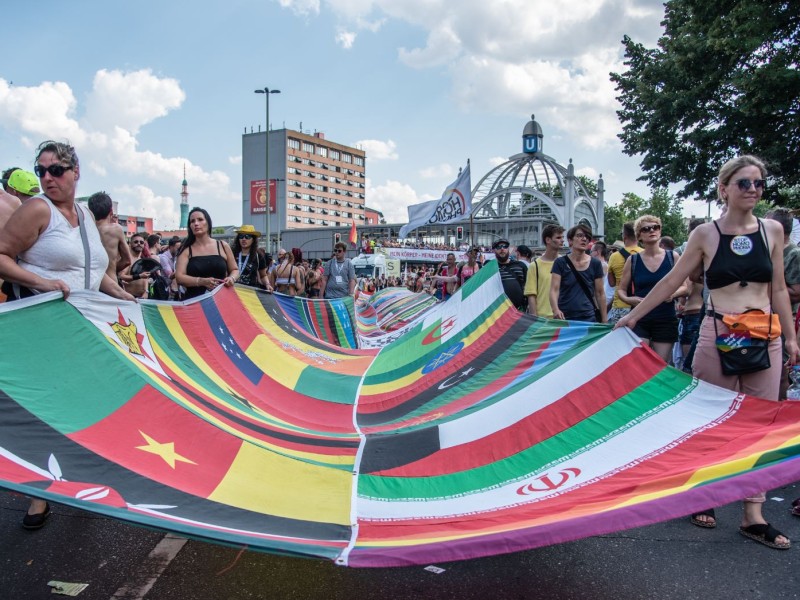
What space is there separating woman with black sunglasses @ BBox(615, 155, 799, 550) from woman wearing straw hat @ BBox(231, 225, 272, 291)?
5925mm

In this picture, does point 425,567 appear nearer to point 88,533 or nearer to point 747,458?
point 747,458

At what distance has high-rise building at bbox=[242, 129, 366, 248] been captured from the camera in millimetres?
126500

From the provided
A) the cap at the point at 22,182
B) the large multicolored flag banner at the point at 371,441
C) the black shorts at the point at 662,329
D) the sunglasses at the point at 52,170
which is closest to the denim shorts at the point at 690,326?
the black shorts at the point at 662,329

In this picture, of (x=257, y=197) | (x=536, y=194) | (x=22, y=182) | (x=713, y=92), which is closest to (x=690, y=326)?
(x=22, y=182)

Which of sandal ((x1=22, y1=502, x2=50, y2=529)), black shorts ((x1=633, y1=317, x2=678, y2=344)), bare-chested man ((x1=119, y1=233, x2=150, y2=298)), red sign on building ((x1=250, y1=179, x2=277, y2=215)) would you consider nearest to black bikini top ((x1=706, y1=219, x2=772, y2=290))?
black shorts ((x1=633, y1=317, x2=678, y2=344))

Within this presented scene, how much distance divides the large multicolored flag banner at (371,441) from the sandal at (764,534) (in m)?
0.93

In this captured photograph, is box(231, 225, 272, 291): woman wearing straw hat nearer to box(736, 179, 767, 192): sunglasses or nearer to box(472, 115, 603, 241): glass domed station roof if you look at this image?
box(736, 179, 767, 192): sunglasses

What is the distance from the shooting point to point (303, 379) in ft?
19.5

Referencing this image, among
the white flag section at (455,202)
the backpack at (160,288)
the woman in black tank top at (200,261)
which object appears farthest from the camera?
the white flag section at (455,202)

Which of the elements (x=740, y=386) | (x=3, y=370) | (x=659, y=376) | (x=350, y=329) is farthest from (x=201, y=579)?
(x=350, y=329)

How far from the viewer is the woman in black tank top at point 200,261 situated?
6059 mm

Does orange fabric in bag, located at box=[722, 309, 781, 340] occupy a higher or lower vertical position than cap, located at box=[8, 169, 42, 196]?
lower

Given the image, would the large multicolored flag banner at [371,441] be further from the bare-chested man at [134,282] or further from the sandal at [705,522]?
the bare-chested man at [134,282]

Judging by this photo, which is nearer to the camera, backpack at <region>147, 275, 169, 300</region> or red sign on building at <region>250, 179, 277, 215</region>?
backpack at <region>147, 275, 169, 300</region>
